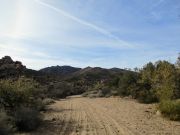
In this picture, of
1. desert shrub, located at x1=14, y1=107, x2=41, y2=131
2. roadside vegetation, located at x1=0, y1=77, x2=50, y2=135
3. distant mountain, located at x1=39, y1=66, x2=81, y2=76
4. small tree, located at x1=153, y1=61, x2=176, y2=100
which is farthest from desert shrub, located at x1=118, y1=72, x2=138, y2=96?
distant mountain, located at x1=39, y1=66, x2=81, y2=76

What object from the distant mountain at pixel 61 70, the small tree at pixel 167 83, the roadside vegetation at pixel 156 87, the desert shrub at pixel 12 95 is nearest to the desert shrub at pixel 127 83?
the roadside vegetation at pixel 156 87

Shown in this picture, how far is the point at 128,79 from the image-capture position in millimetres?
43438

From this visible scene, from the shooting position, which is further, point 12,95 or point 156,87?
point 156,87

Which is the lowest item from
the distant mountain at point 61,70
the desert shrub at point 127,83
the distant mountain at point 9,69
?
the desert shrub at point 127,83

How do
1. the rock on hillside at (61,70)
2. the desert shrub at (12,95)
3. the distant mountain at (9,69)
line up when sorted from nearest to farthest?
the desert shrub at (12,95) → the distant mountain at (9,69) → the rock on hillside at (61,70)

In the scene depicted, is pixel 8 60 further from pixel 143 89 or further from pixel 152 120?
pixel 152 120

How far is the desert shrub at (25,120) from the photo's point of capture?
57.0 ft

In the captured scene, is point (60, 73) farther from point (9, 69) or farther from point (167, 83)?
point (167, 83)

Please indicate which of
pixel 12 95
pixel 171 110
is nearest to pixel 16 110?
pixel 12 95

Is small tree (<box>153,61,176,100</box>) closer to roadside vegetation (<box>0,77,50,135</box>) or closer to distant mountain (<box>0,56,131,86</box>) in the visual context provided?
roadside vegetation (<box>0,77,50,135</box>)

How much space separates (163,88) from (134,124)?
27.3 feet

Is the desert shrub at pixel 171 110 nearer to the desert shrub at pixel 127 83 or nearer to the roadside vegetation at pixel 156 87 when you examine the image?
the roadside vegetation at pixel 156 87

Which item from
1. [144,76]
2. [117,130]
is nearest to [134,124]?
[117,130]

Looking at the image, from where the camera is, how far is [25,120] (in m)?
17.6
